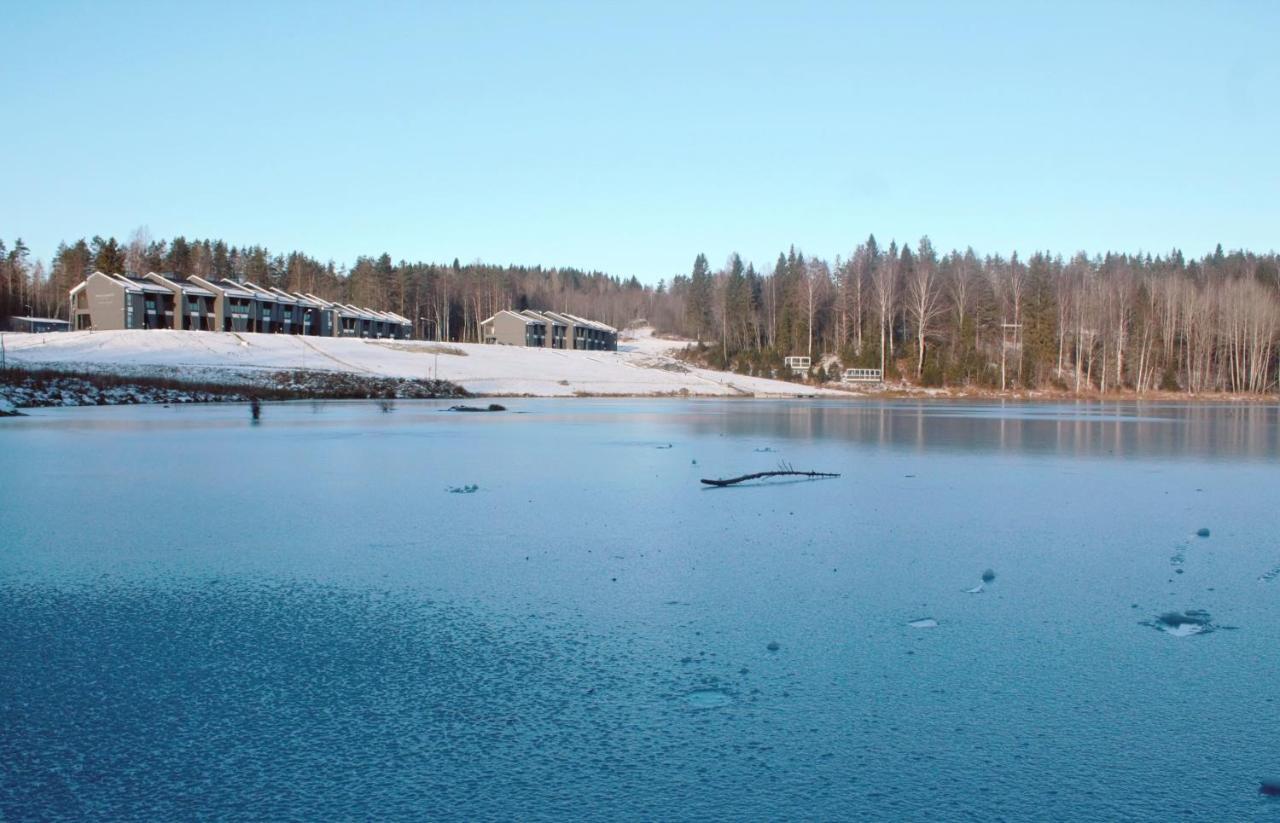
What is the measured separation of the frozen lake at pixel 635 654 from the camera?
3598 mm

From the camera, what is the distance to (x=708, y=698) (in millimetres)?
4531

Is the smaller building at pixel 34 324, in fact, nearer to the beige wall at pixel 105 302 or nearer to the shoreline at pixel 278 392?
the beige wall at pixel 105 302

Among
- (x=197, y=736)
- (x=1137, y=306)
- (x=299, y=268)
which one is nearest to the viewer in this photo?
(x=197, y=736)

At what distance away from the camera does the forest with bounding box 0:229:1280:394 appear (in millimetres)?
82625

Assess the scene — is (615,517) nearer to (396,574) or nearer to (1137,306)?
(396,574)

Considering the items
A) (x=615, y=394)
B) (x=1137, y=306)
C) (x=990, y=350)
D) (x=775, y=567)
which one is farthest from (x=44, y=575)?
(x=1137, y=306)

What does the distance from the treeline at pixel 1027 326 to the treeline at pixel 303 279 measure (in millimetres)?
41612

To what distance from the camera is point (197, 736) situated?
4023 millimetres

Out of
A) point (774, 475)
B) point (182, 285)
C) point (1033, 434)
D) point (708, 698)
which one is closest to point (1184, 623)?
point (708, 698)

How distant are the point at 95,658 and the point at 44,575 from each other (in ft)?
8.42

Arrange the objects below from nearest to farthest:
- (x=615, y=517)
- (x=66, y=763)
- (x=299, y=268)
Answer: (x=66, y=763), (x=615, y=517), (x=299, y=268)

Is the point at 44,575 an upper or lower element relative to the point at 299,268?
lower

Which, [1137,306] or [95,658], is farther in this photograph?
[1137,306]

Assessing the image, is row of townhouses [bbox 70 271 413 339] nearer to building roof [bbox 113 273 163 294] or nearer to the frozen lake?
building roof [bbox 113 273 163 294]
